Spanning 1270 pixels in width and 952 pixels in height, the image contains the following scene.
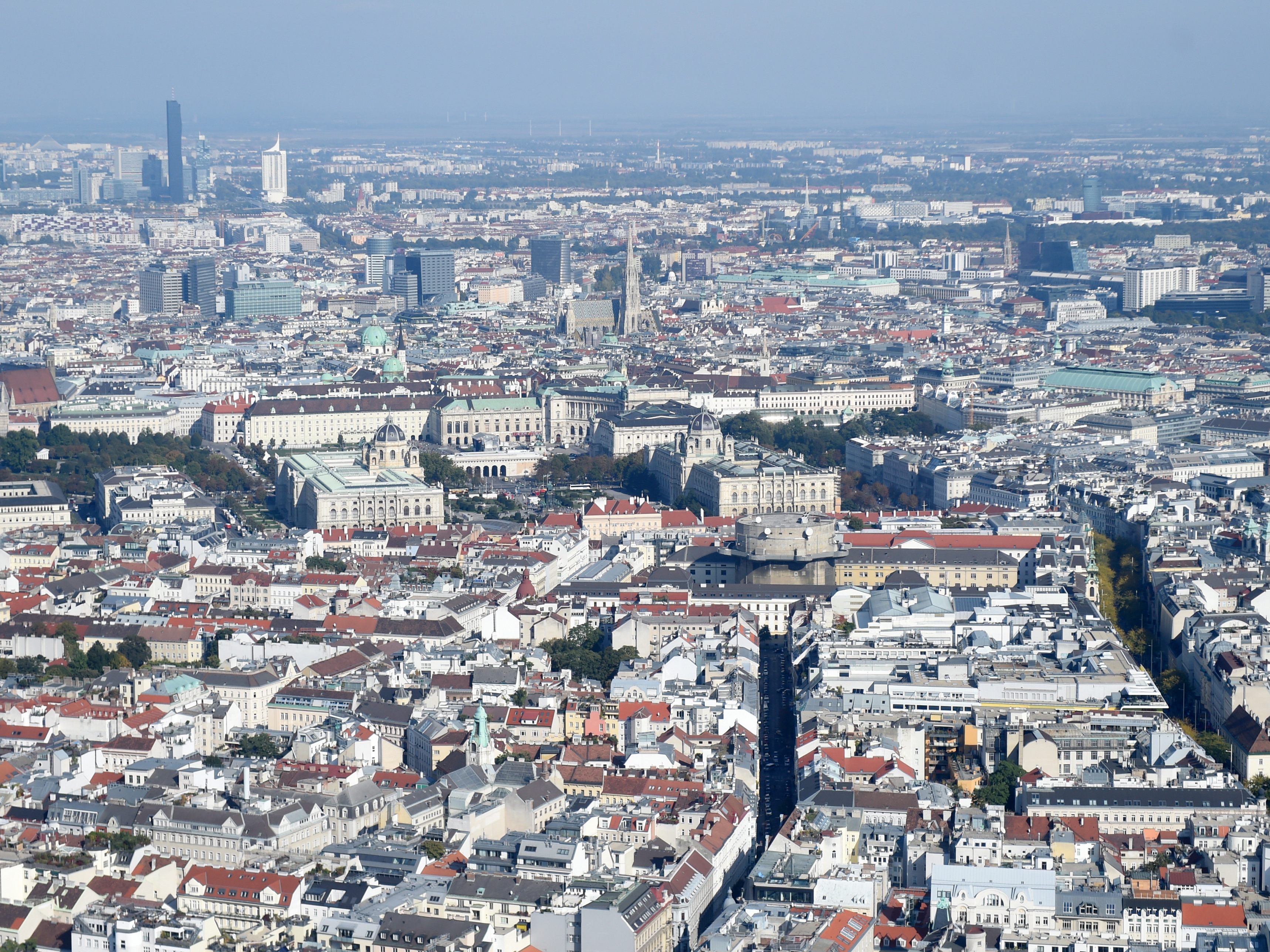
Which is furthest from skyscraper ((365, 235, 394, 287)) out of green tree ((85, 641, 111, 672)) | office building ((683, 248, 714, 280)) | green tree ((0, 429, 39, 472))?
green tree ((85, 641, 111, 672))

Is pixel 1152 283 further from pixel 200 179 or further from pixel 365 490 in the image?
pixel 200 179

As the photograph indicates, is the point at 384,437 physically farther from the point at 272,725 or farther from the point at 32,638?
the point at 272,725

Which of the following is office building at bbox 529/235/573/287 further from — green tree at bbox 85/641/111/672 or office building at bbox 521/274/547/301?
green tree at bbox 85/641/111/672

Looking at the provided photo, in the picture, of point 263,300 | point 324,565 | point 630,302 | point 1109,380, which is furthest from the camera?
point 263,300

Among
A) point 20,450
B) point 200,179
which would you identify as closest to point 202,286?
point 20,450

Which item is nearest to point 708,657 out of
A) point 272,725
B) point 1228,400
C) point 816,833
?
point 272,725

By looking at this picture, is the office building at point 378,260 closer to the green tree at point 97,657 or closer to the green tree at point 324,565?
the green tree at point 324,565
